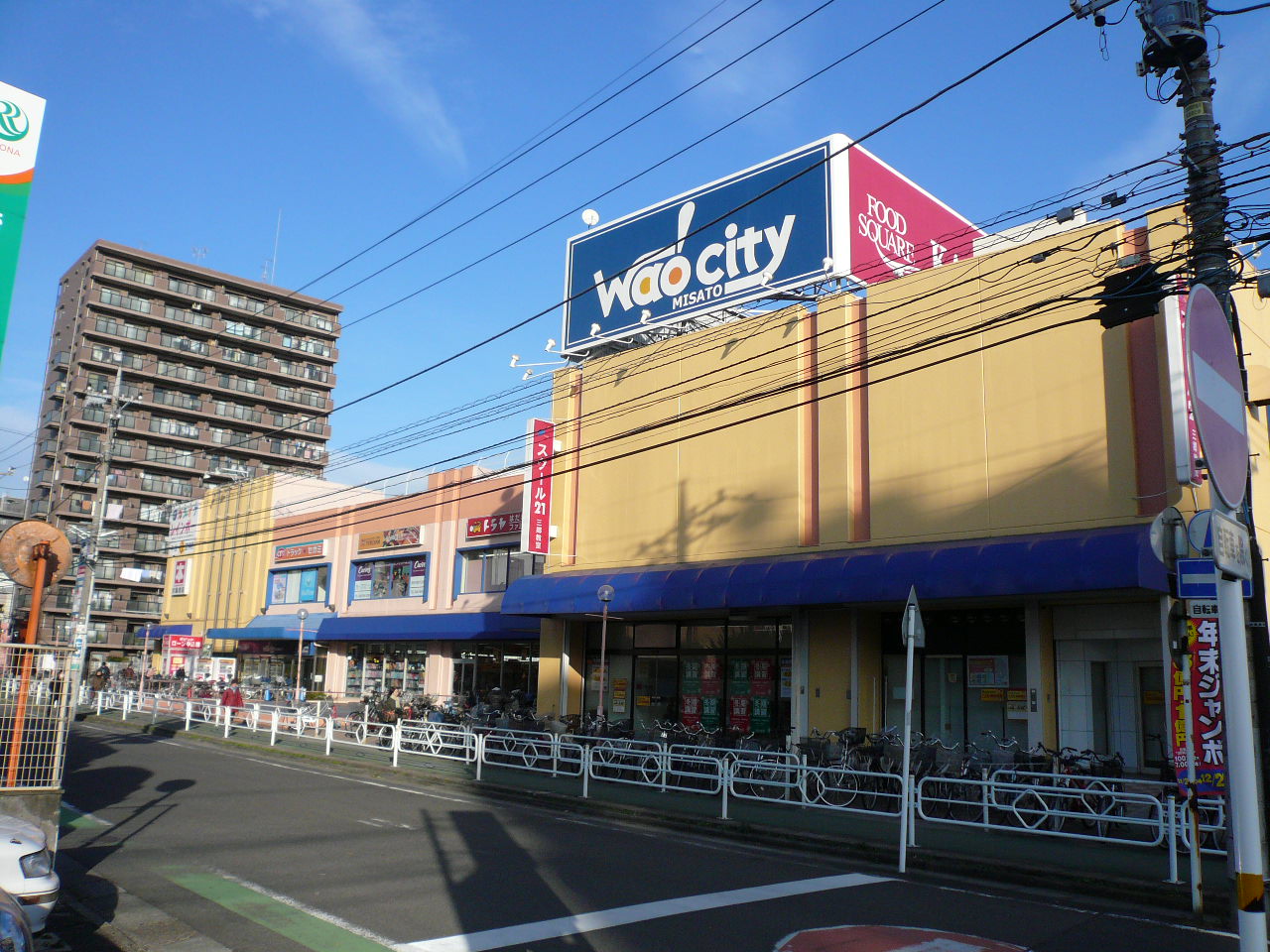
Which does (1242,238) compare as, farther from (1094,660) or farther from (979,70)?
(1094,660)

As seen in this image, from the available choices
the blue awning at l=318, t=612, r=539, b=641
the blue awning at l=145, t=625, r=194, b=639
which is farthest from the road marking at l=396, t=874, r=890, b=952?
the blue awning at l=145, t=625, r=194, b=639

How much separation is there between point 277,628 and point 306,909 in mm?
32495

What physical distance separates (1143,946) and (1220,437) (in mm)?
6204

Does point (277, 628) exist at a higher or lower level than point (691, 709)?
higher

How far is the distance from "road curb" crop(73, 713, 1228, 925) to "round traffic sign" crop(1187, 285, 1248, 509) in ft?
23.4

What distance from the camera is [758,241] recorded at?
21.9 meters

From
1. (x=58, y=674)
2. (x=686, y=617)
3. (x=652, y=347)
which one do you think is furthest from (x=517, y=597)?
(x=58, y=674)

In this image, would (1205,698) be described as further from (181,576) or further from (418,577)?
(181,576)

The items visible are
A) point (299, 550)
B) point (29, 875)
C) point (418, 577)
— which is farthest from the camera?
point (299, 550)

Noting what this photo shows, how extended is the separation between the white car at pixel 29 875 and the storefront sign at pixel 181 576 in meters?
45.7

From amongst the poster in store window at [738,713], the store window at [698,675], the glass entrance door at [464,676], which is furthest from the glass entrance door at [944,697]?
the glass entrance door at [464,676]

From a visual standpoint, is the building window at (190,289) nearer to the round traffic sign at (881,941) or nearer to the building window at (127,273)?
the building window at (127,273)

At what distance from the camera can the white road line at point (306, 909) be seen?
25.6 feet

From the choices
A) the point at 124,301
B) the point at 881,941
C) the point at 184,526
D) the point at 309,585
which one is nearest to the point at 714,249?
the point at 881,941
